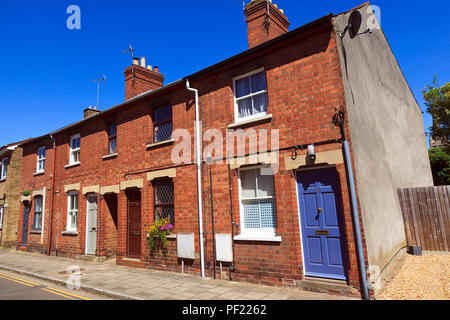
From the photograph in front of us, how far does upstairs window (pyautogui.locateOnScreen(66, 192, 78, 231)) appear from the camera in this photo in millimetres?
13391

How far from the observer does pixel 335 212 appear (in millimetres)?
6301

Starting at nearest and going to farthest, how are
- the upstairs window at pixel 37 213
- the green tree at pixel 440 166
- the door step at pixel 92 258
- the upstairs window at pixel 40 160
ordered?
the door step at pixel 92 258 → the upstairs window at pixel 37 213 → the upstairs window at pixel 40 160 → the green tree at pixel 440 166

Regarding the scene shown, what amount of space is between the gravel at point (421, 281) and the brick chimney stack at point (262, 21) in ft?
26.3

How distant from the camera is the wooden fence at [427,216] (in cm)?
875

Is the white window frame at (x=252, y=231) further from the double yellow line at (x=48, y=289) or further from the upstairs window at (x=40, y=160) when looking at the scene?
the upstairs window at (x=40, y=160)

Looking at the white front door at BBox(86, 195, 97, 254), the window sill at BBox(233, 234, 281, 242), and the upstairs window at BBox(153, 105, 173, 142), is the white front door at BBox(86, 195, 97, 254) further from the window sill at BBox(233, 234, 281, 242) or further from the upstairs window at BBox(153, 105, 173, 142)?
the window sill at BBox(233, 234, 281, 242)

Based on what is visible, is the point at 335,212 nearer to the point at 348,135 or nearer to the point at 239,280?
the point at 348,135

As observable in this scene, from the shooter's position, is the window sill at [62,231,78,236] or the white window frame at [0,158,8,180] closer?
the window sill at [62,231,78,236]

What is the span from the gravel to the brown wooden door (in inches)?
322

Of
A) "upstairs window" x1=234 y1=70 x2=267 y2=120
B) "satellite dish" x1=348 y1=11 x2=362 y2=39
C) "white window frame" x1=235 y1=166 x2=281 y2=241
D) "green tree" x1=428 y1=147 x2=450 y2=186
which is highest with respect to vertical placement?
"satellite dish" x1=348 y1=11 x2=362 y2=39

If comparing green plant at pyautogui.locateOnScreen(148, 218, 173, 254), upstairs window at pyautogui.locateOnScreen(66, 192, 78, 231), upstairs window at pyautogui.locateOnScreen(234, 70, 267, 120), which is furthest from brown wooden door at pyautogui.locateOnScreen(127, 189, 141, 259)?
upstairs window at pyautogui.locateOnScreen(234, 70, 267, 120)

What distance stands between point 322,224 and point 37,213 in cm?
1604

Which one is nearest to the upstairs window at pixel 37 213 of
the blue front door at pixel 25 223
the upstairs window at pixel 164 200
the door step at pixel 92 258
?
the blue front door at pixel 25 223

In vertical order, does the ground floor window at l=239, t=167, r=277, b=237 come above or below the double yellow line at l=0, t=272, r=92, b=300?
above
